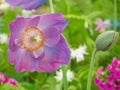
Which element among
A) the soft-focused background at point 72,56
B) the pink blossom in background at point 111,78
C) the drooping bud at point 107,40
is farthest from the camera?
the soft-focused background at point 72,56

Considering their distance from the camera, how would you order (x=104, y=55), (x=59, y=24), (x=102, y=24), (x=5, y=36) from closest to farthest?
(x=59, y=24) → (x=104, y=55) → (x=102, y=24) → (x=5, y=36)

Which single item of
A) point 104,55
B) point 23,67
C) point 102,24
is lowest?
point 23,67

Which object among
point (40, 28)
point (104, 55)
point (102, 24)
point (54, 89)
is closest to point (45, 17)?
point (40, 28)

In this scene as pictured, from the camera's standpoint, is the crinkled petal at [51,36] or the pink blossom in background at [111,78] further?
the pink blossom in background at [111,78]

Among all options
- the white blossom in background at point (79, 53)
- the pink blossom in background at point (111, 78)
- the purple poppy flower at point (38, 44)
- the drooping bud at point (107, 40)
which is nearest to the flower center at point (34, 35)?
the purple poppy flower at point (38, 44)

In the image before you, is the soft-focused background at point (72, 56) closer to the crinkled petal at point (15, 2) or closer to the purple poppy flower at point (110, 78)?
the purple poppy flower at point (110, 78)

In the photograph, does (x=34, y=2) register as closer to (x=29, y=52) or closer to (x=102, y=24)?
(x=29, y=52)
